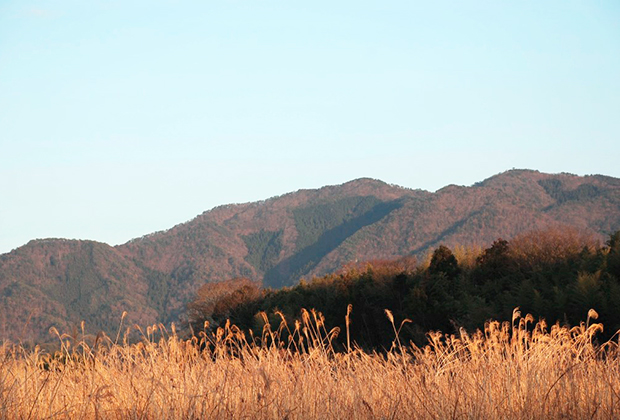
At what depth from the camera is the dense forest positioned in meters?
23.5

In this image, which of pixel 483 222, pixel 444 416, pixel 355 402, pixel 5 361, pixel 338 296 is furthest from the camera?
pixel 483 222

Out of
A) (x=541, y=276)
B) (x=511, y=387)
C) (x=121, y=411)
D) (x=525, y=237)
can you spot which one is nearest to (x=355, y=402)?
(x=511, y=387)

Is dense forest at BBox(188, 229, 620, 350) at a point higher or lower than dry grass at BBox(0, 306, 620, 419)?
lower

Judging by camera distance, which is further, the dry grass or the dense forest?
the dense forest

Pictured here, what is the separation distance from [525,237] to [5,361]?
33438 millimetres

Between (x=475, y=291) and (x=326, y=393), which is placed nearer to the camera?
(x=326, y=393)

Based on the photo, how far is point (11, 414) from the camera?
6.40m

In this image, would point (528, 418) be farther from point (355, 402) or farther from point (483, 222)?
point (483, 222)

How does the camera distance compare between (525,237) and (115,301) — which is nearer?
(525,237)

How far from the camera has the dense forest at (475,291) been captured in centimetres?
2347

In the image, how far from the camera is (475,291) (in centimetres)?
3203

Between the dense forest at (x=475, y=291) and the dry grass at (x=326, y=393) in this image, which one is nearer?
the dry grass at (x=326, y=393)

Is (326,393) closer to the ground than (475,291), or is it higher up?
higher up

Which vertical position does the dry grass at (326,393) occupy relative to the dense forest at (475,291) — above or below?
above
